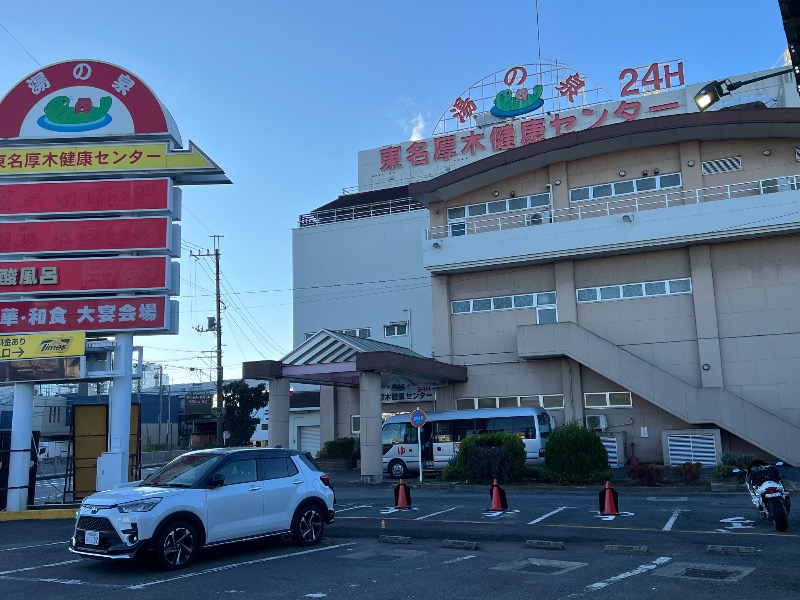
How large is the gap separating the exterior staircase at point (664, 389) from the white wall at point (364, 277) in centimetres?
1080

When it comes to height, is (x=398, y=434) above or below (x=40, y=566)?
above

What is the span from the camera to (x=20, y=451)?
17984 mm

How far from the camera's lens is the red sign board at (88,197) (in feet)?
62.7

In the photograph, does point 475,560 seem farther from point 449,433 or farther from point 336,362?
point 336,362

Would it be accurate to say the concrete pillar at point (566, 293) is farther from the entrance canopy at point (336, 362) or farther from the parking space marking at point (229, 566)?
the parking space marking at point (229, 566)

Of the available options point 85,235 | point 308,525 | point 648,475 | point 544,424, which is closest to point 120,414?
point 85,235

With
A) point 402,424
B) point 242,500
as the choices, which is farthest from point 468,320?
point 242,500

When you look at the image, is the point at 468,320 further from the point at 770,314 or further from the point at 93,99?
the point at 93,99

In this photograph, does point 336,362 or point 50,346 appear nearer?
point 50,346

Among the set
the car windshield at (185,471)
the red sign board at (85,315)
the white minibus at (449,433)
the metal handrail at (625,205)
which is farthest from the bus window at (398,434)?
the car windshield at (185,471)

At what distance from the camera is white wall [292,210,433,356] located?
128ft

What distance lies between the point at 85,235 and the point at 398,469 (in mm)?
13525

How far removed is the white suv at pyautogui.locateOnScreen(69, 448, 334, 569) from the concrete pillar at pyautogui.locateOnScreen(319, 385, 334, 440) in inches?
890

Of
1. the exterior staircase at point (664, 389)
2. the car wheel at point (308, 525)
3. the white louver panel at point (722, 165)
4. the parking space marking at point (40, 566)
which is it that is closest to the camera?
the parking space marking at point (40, 566)
